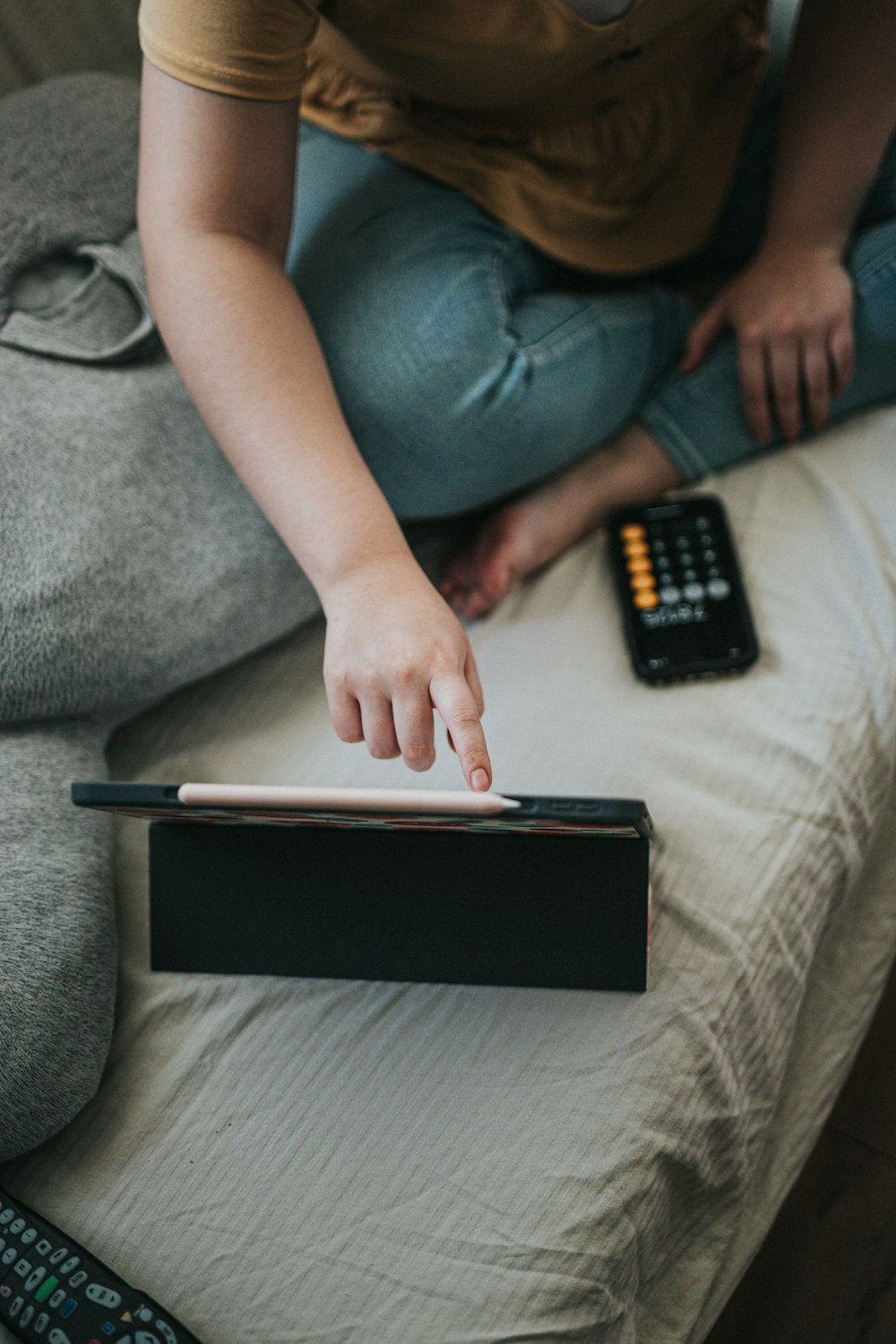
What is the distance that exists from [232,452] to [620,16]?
37 cm

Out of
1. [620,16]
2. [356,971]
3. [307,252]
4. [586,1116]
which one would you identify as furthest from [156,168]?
[586,1116]

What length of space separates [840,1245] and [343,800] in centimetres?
53

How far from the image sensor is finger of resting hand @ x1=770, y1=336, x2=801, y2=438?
0.73 meters

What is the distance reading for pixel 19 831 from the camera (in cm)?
57

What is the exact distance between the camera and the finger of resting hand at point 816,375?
0.72m

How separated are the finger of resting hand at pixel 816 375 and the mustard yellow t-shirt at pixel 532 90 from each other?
160mm

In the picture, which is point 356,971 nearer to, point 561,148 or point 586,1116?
point 586,1116

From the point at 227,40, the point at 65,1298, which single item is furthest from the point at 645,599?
the point at 65,1298

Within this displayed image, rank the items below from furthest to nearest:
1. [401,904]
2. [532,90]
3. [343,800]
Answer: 1. [532,90]
2. [401,904]
3. [343,800]

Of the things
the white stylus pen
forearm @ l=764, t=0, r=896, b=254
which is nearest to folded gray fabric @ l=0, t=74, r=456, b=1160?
the white stylus pen

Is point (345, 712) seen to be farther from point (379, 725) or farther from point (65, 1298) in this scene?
point (65, 1298)

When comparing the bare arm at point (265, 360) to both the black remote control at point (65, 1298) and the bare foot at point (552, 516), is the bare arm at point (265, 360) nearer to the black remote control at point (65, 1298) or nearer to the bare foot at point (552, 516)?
the bare foot at point (552, 516)

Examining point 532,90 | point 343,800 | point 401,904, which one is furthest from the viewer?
point 532,90

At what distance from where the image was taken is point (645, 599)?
0.70 metres
